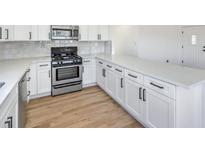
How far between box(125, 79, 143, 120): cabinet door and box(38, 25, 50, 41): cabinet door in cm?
220

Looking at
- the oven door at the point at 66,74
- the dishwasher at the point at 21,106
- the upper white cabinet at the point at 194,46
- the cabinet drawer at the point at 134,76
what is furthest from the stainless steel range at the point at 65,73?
the upper white cabinet at the point at 194,46

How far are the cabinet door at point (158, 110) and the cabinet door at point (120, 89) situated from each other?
75cm

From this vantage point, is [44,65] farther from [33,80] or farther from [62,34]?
[62,34]

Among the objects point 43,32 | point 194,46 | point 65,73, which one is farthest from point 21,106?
point 194,46

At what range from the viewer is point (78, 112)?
9.86 feet

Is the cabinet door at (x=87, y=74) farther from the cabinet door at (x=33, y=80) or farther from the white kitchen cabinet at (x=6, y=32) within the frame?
the white kitchen cabinet at (x=6, y=32)

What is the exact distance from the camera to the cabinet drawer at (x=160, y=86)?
5.86ft

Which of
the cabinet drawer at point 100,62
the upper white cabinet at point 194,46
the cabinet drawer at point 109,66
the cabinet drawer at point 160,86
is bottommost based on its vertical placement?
the cabinet drawer at point 160,86

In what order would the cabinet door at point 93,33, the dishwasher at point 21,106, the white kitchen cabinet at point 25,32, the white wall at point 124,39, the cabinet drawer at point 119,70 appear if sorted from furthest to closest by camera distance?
the cabinet door at point 93,33, the white wall at point 124,39, the white kitchen cabinet at point 25,32, the cabinet drawer at point 119,70, the dishwasher at point 21,106

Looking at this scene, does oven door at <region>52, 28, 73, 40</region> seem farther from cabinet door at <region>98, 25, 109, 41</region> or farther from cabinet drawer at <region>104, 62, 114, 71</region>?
cabinet drawer at <region>104, 62, 114, 71</region>
